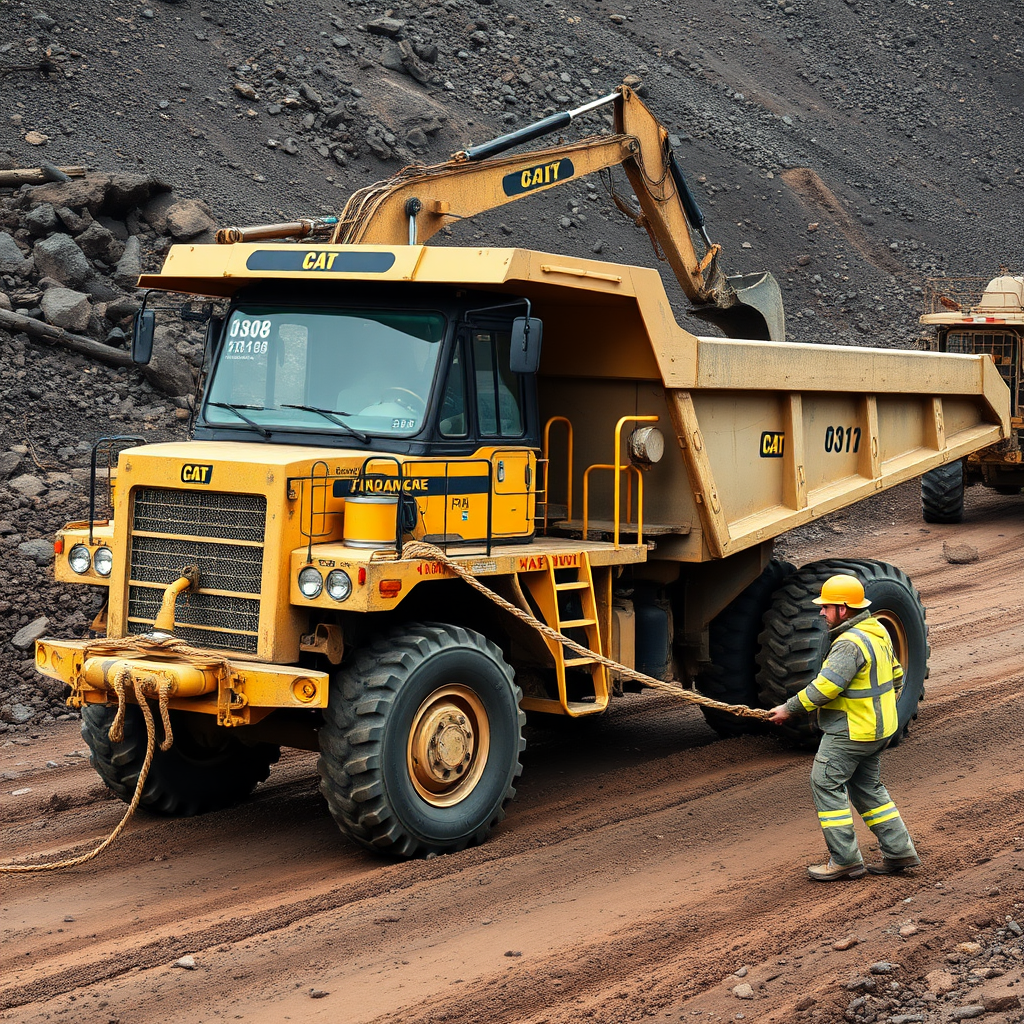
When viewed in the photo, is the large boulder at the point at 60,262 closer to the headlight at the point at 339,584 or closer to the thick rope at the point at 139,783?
the thick rope at the point at 139,783

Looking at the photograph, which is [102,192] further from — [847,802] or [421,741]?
[847,802]

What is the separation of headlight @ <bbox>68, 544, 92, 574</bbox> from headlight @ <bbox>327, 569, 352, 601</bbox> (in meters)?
1.73

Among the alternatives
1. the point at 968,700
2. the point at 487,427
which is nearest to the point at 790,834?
the point at 487,427

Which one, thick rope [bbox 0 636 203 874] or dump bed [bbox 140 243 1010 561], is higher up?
dump bed [bbox 140 243 1010 561]

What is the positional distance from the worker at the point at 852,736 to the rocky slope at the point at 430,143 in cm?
614

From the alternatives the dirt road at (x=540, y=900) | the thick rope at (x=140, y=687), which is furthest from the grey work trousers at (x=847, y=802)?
the thick rope at (x=140, y=687)

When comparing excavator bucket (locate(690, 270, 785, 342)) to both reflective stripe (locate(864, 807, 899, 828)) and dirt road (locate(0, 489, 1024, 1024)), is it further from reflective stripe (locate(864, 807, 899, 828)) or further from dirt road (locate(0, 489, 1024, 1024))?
reflective stripe (locate(864, 807, 899, 828))

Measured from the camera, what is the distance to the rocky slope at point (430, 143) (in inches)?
619

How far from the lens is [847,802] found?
7.09 m

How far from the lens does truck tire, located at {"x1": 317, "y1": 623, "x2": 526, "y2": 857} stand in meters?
6.96

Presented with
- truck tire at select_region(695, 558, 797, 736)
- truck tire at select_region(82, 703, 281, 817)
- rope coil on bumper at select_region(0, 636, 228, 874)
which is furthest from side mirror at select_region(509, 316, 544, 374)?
truck tire at select_region(695, 558, 797, 736)

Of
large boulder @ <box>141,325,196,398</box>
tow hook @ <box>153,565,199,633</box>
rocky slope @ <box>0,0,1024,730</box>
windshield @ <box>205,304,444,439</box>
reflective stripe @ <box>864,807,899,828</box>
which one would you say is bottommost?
reflective stripe @ <box>864,807,899,828</box>

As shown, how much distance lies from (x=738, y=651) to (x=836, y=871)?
113 inches

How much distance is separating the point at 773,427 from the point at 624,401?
1256 mm
